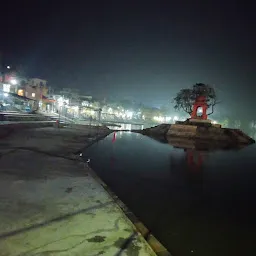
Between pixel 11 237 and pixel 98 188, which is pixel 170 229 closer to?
pixel 98 188

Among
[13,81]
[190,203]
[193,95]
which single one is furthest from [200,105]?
[190,203]

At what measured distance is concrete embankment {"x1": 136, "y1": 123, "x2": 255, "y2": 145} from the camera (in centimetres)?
3934

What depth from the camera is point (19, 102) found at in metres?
43.9

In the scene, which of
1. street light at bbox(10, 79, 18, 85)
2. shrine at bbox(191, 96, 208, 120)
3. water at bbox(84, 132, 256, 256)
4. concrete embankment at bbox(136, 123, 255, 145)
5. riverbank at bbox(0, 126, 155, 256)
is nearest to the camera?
riverbank at bbox(0, 126, 155, 256)

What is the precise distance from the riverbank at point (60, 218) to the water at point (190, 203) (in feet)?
4.97

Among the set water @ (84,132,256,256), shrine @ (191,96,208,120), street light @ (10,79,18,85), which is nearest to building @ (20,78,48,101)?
street light @ (10,79,18,85)

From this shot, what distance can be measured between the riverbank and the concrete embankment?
114 feet

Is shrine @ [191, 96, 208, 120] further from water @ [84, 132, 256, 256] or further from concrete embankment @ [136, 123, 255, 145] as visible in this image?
water @ [84, 132, 256, 256]

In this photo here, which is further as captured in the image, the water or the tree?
the tree

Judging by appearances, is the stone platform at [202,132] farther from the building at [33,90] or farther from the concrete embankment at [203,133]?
the building at [33,90]

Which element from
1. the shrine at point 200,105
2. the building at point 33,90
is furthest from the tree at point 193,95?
the building at point 33,90

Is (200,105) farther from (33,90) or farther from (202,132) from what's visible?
(33,90)

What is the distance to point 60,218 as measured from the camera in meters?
4.54

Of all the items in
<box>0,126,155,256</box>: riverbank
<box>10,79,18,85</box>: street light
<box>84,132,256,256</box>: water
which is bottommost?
<box>84,132,256,256</box>: water
